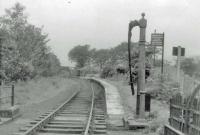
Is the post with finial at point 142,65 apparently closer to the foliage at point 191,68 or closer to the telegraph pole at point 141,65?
the telegraph pole at point 141,65

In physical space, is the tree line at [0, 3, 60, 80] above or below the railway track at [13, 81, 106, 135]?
above

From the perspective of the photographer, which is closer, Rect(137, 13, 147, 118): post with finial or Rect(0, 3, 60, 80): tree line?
Rect(137, 13, 147, 118): post with finial

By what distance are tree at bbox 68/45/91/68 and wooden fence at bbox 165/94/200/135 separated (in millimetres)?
149767

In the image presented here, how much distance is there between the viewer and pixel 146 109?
16203 mm

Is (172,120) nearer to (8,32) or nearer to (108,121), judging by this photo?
(108,121)

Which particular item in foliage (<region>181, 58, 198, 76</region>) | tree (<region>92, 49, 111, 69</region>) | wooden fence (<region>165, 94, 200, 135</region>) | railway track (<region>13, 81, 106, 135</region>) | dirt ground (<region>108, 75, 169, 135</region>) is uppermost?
tree (<region>92, 49, 111, 69</region>)

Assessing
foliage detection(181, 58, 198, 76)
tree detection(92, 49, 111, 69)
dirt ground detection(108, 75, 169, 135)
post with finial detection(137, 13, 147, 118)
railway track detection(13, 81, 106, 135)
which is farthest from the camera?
tree detection(92, 49, 111, 69)

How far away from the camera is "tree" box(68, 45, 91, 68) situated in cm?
16238

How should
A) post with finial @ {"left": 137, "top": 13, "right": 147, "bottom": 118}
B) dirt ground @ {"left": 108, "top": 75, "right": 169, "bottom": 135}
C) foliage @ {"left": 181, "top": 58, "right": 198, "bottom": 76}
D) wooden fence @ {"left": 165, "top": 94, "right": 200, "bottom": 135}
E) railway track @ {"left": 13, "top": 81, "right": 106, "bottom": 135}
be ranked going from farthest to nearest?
foliage @ {"left": 181, "top": 58, "right": 198, "bottom": 76}, post with finial @ {"left": 137, "top": 13, "right": 147, "bottom": 118}, dirt ground @ {"left": 108, "top": 75, "right": 169, "bottom": 135}, railway track @ {"left": 13, "top": 81, "right": 106, "bottom": 135}, wooden fence @ {"left": 165, "top": 94, "right": 200, "bottom": 135}

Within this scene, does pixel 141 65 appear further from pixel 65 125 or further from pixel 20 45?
pixel 20 45

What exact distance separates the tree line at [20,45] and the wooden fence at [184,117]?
70.5 feet

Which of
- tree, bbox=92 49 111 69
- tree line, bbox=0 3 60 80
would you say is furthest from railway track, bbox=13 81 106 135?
tree, bbox=92 49 111 69

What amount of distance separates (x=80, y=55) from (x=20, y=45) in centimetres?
12162

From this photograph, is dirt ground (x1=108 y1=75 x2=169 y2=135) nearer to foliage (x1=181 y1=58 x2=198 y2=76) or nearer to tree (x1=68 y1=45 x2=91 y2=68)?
foliage (x1=181 y1=58 x2=198 y2=76)
